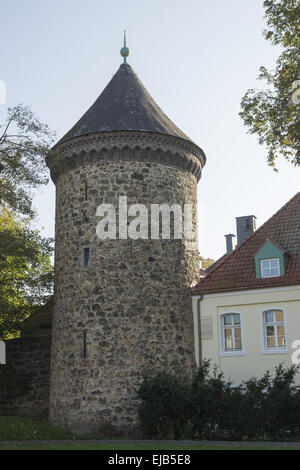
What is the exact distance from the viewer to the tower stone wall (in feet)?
68.1

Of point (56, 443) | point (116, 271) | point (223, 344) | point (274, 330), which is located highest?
point (116, 271)

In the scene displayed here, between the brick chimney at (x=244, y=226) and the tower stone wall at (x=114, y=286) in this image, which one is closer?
the tower stone wall at (x=114, y=286)

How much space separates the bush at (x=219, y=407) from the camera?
17.5 m

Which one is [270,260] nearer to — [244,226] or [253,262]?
[253,262]

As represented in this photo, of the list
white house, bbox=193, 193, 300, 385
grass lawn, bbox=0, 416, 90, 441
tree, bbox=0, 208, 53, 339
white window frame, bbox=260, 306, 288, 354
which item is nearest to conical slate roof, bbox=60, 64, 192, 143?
tree, bbox=0, 208, 53, 339

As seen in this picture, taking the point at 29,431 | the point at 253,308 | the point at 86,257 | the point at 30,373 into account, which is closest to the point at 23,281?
the point at 86,257

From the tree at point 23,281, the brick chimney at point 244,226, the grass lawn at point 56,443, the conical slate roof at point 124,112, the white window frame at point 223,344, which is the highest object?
the conical slate roof at point 124,112

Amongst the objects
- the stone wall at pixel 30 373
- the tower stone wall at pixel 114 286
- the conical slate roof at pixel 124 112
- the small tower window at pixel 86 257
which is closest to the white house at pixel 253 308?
the tower stone wall at pixel 114 286

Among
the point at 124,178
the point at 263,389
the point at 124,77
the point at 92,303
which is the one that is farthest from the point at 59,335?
the point at 124,77

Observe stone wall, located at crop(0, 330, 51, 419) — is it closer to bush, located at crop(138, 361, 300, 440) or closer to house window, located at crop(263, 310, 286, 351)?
bush, located at crop(138, 361, 300, 440)

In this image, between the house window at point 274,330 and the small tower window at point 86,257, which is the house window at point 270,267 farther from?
the small tower window at point 86,257

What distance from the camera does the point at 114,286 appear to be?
21.4 m

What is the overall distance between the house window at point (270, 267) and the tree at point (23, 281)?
7963 millimetres

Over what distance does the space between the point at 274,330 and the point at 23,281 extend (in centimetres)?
942
